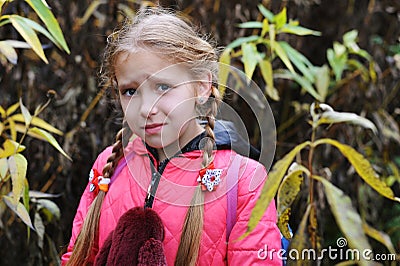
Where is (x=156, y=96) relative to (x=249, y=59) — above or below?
below

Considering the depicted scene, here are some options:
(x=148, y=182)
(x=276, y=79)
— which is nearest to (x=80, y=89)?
(x=276, y=79)

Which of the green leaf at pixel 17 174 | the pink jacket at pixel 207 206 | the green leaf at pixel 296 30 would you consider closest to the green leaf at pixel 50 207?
the green leaf at pixel 17 174

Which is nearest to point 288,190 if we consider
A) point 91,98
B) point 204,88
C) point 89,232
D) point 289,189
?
point 289,189

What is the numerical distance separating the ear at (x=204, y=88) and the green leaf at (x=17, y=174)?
1.16ft

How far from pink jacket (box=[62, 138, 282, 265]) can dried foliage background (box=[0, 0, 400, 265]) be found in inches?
16.9

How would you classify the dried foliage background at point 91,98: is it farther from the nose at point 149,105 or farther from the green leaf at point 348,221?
the green leaf at point 348,221

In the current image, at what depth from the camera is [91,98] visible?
169cm

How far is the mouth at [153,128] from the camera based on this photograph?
96cm

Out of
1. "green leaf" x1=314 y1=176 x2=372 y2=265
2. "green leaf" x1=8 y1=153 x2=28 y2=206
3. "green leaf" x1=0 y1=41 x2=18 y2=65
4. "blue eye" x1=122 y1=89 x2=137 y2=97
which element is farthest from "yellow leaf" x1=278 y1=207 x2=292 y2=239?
"green leaf" x1=0 y1=41 x2=18 y2=65

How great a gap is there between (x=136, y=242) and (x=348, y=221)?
325 mm

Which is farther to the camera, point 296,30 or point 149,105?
point 296,30

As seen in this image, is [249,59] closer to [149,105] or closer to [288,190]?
[288,190]

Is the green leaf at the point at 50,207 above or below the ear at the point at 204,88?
below

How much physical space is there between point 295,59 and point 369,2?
0.74m
